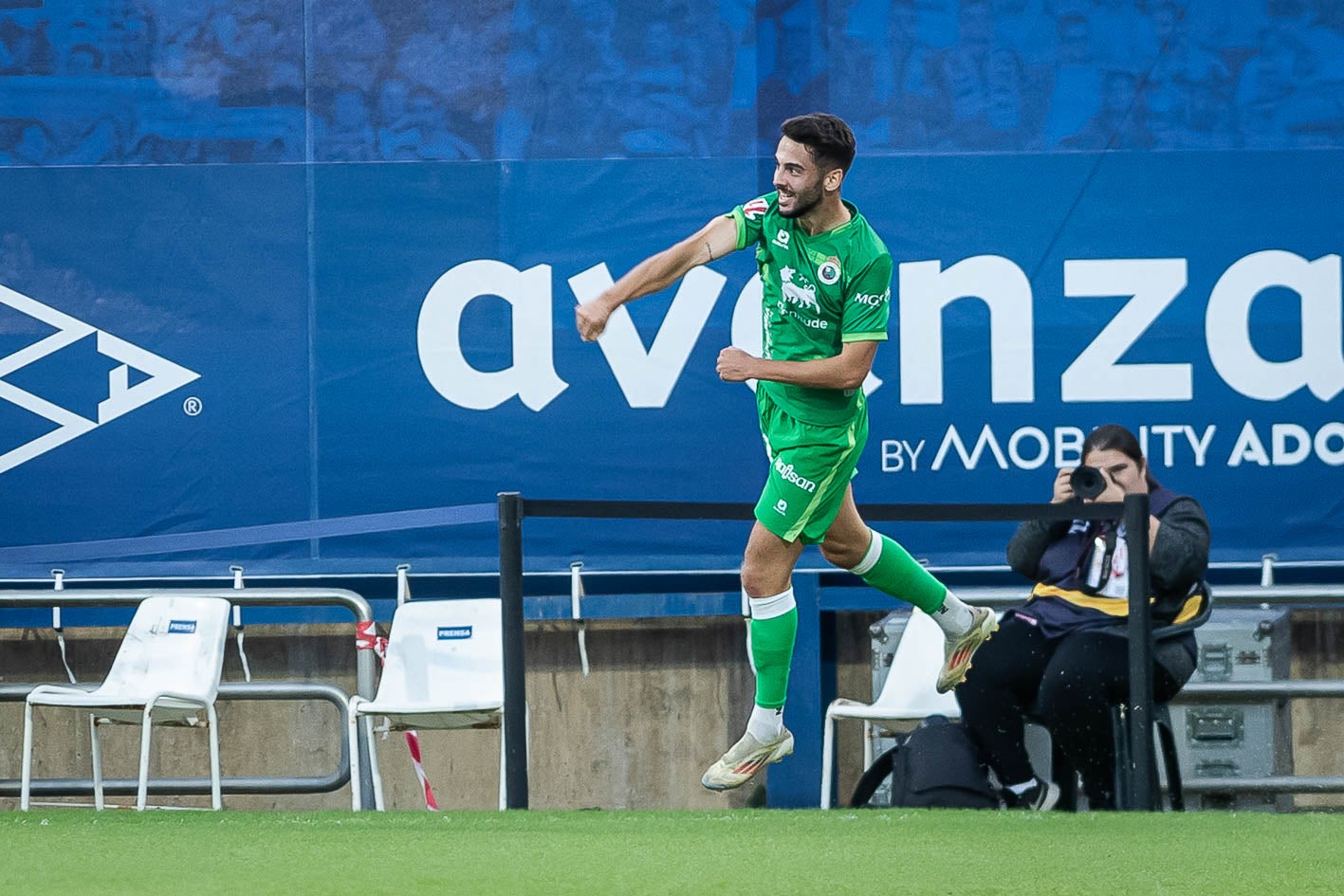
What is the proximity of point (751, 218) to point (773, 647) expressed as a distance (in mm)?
1005

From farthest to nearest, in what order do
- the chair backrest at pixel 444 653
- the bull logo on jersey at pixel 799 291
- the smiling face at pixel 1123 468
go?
the chair backrest at pixel 444 653
the smiling face at pixel 1123 468
the bull logo on jersey at pixel 799 291

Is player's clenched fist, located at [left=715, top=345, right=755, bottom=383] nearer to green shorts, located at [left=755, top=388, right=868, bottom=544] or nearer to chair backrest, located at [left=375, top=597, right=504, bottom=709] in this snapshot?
green shorts, located at [left=755, top=388, right=868, bottom=544]

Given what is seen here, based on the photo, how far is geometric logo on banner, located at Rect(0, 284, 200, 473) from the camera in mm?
5785

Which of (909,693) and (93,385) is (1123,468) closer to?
(909,693)

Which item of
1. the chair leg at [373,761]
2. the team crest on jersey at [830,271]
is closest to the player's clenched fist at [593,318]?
the team crest on jersey at [830,271]

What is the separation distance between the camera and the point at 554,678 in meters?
6.02

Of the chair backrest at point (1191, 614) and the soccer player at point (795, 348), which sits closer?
the soccer player at point (795, 348)

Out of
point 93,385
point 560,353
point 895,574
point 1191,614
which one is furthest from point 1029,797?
point 93,385

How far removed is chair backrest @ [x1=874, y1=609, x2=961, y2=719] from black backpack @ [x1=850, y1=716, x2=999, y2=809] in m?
0.41

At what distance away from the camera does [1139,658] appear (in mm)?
4102

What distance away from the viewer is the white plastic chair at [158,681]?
5199 mm

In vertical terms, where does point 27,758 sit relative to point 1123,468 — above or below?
below

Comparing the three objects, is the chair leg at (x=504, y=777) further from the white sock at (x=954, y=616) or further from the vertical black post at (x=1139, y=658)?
the vertical black post at (x=1139, y=658)

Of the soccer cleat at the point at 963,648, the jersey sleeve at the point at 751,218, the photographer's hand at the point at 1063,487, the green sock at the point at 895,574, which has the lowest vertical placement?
the soccer cleat at the point at 963,648
